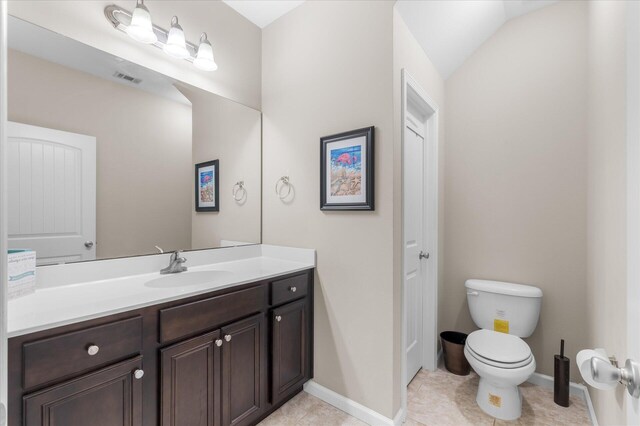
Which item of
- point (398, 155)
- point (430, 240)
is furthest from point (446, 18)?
point (430, 240)

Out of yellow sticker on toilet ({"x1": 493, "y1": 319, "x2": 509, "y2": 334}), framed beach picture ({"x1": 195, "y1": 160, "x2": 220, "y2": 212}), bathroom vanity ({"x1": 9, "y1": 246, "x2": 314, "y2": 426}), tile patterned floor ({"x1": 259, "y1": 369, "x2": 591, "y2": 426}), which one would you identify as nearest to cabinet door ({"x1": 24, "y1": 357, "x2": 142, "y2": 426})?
bathroom vanity ({"x1": 9, "y1": 246, "x2": 314, "y2": 426})

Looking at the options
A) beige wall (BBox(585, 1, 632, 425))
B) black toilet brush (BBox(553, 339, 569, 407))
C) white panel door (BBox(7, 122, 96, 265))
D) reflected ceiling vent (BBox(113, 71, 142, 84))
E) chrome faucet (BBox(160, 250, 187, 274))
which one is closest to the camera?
beige wall (BBox(585, 1, 632, 425))

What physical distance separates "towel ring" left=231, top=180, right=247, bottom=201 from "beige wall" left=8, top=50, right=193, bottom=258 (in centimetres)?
30

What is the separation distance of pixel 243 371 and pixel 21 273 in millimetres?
1072

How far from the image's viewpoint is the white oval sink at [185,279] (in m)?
1.57

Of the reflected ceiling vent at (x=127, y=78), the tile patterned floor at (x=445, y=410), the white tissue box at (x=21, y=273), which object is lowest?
the tile patterned floor at (x=445, y=410)

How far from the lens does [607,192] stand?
1.28m

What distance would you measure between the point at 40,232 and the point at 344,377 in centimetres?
179

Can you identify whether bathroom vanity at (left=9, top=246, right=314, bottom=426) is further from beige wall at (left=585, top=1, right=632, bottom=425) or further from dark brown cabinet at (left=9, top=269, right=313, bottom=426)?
beige wall at (left=585, top=1, right=632, bottom=425)

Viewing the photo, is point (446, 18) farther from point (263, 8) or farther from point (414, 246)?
point (414, 246)

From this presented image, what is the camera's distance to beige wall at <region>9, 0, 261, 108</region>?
133cm

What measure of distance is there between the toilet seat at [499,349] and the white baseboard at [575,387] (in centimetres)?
49

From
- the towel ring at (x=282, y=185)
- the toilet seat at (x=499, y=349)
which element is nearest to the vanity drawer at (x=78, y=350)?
Answer: the towel ring at (x=282, y=185)

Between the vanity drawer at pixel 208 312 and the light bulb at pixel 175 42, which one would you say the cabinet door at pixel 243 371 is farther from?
the light bulb at pixel 175 42
